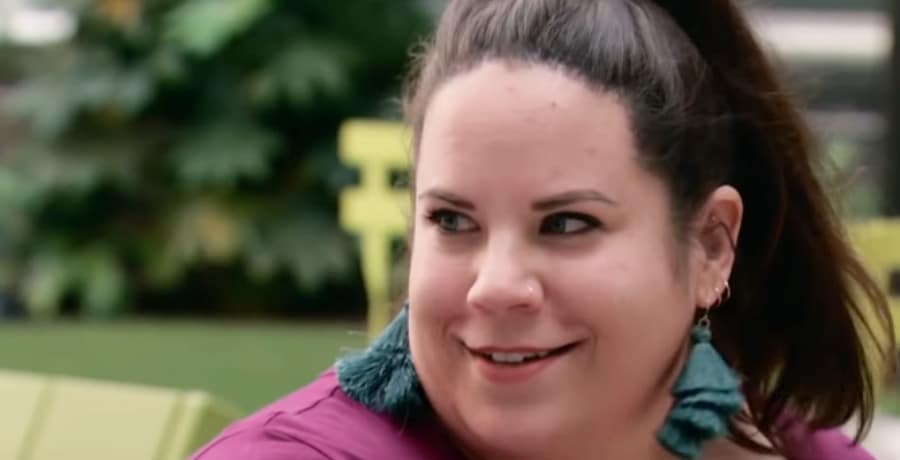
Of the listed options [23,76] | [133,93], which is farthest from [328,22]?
[23,76]

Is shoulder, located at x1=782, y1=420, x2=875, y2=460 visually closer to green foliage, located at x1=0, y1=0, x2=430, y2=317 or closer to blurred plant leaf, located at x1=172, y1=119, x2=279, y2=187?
green foliage, located at x1=0, y1=0, x2=430, y2=317

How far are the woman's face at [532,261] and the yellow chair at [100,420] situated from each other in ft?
1.23

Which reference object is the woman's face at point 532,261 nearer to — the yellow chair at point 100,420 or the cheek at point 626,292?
the cheek at point 626,292

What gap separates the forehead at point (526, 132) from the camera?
3.31 ft

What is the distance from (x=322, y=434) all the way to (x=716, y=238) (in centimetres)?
35

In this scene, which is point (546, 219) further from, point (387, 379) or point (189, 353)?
point (189, 353)

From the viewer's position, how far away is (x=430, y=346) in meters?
1.05

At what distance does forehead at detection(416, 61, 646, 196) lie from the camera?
3.31 ft

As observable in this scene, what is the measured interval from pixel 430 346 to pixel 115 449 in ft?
1.58

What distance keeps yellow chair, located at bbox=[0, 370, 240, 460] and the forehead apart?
1.42 feet

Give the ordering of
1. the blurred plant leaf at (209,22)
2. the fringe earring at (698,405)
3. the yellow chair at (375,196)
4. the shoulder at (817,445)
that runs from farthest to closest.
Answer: the blurred plant leaf at (209,22) < the yellow chair at (375,196) < the shoulder at (817,445) < the fringe earring at (698,405)

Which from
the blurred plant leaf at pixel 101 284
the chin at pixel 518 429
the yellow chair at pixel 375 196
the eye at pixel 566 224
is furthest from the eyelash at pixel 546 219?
the blurred plant leaf at pixel 101 284

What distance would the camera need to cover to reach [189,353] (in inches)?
163

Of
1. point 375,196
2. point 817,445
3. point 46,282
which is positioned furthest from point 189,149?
point 817,445
